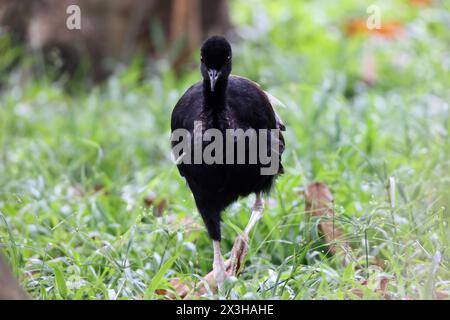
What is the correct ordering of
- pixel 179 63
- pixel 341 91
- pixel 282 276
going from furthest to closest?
pixel 179 63
pixel 341 91
pixel 282 276

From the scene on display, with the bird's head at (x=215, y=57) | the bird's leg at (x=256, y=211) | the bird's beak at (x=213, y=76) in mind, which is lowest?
the bird's leg at (x=256, y=211)

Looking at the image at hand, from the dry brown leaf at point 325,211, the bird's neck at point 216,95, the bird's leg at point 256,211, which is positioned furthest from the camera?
the bird's leg at point 256,211

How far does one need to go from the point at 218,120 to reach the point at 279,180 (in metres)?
1.09

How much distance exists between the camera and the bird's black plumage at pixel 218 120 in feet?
14.3

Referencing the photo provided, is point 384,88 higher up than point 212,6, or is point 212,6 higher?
point 212,6

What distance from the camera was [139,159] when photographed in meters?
6.76

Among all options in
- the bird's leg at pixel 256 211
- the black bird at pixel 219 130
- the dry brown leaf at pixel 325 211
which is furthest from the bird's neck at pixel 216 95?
the dry brown leaf at pixel 325 211

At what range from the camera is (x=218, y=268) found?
14.2 ft

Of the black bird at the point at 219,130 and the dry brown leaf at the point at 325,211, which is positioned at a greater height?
the black bird at the point at 219,130

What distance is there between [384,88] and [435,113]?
1779mm

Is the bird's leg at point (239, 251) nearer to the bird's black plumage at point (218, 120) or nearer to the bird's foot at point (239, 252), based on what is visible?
the bird's foot at point (239, 252)

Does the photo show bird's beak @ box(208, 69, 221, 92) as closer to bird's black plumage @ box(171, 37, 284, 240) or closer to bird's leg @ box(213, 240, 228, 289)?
bird's black plumage @ box(171, 37, 284, 240)

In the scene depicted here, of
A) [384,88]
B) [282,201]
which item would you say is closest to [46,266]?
[282,201]
